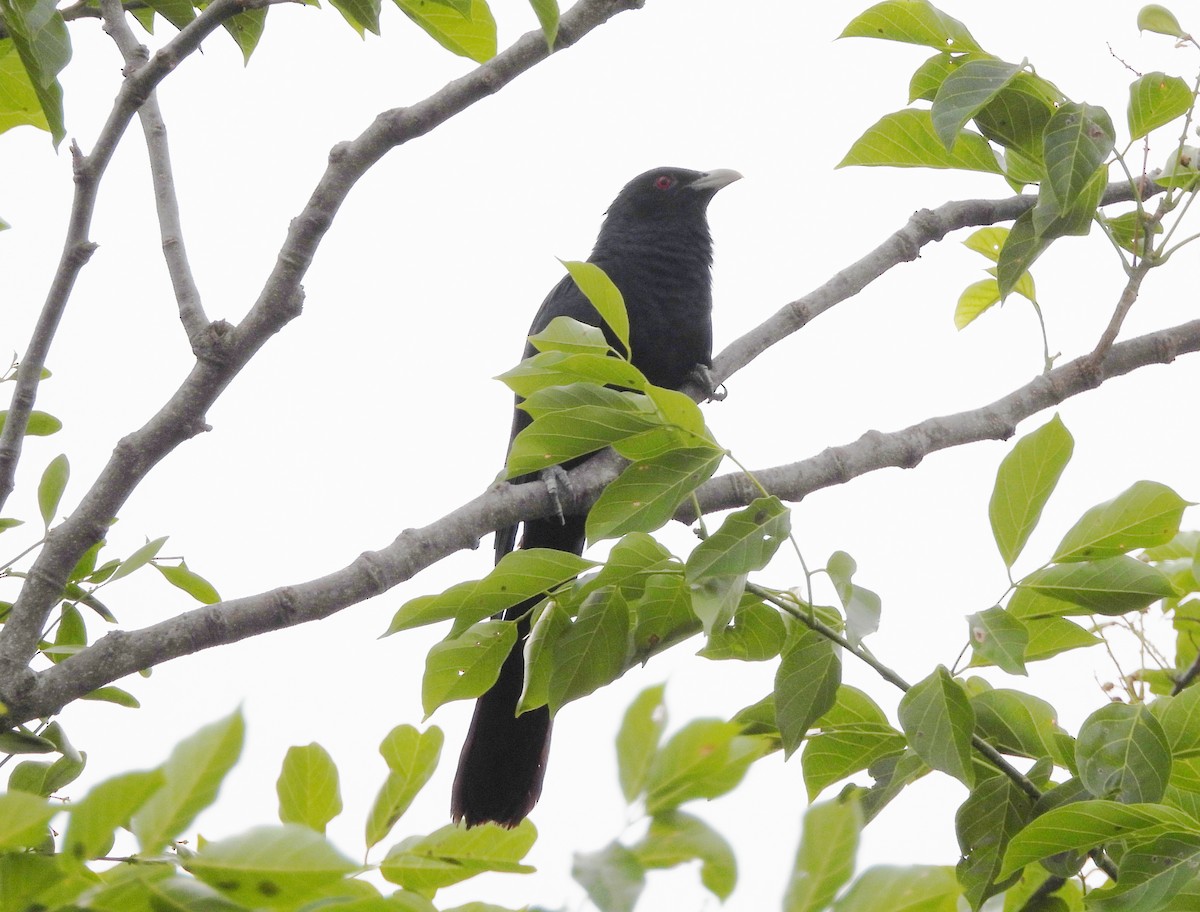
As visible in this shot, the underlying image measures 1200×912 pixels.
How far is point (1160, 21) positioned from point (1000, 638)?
1.60 meters

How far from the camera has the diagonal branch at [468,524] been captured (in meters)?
2.08

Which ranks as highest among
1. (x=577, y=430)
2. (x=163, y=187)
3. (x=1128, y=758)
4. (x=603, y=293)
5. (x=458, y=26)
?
(x=458, y=26)

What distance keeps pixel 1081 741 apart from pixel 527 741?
2.10m

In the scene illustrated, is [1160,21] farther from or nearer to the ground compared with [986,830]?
farther from the ground

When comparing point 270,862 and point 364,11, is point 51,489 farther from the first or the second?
point 270,862

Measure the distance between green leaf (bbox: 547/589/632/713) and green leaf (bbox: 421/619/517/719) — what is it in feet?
0.37

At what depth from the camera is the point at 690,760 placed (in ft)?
2.55

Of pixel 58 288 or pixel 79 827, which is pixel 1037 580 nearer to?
pixel 79 827

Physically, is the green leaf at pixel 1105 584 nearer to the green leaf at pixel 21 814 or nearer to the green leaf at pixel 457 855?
the green leaf at pixel 457 855

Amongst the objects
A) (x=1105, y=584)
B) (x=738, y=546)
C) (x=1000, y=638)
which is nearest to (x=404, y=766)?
(x=738, y=546)

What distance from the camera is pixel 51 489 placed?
2596 millimetres

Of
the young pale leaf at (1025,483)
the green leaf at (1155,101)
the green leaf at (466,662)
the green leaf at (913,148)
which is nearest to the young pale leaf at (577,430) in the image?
the green leaf at (466,662)

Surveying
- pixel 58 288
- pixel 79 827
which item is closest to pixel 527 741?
pixel 58 288

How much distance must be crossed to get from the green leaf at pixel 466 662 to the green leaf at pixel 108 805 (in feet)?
4.47
